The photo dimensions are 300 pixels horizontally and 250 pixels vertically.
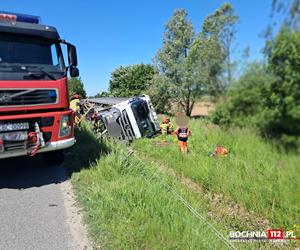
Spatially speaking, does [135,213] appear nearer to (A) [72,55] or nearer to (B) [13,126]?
(B) [13,126]

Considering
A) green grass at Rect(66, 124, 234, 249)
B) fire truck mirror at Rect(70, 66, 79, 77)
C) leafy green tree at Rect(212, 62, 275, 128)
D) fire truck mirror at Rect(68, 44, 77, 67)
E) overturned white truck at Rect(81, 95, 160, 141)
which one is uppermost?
fire truck mirror at Rect(68, 44, 77, 67)

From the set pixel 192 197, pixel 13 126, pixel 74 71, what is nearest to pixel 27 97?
pixel 13 126

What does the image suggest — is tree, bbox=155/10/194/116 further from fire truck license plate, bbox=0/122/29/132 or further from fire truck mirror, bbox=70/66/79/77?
fire truck mirror, bbox=70/66/79/77

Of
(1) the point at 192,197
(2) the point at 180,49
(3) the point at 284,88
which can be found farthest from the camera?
(1) the point at 192,197

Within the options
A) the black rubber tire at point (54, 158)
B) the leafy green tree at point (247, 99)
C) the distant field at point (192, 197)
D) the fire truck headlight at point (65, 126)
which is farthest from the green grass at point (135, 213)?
the leafy green tree at point (247, 99)

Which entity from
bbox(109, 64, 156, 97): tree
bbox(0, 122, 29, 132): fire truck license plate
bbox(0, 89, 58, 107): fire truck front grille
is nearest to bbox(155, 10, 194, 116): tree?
bbox(0, 89, 58, 107): fire truck front grille

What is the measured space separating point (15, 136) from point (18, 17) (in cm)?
240

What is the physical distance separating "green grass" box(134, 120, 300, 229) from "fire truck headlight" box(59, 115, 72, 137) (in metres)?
2.37

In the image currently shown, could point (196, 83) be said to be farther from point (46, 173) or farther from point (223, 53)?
point (46, 173)

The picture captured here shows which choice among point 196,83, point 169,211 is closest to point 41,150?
point 169,211

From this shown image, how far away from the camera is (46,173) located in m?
Result: 7.44

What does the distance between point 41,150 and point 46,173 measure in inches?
49.0

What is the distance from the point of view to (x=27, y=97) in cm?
606

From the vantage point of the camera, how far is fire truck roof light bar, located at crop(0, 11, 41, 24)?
21.4 ft
